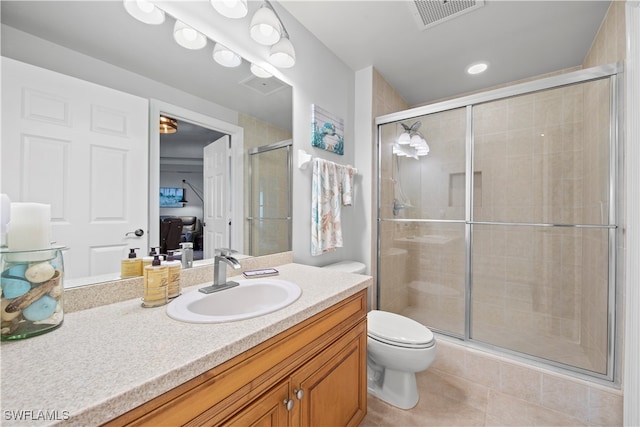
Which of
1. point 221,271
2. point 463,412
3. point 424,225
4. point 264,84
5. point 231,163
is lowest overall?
point 463,412

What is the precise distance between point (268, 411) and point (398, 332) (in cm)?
101

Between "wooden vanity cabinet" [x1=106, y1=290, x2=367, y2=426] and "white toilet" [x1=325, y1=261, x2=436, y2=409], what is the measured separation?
27 centimetres

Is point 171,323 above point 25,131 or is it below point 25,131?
below

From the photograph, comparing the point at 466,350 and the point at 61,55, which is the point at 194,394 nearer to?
the point at 61,55

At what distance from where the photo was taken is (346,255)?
2.29 meters

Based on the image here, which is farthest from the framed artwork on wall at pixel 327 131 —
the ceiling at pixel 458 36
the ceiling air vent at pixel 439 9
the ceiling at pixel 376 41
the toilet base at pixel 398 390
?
the toilet base at pixel 398 390

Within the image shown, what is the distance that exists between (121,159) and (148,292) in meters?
0.49

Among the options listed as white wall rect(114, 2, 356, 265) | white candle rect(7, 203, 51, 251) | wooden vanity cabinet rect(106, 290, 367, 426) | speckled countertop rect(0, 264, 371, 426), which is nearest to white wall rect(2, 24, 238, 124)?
white wall rect(114, 2, 356, 265)

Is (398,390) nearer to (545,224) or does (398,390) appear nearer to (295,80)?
(545,224)

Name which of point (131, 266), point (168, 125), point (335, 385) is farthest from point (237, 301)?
point (168, 125)

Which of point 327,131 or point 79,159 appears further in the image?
point 327,131

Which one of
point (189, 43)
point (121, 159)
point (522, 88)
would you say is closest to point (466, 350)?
point (522, 88)

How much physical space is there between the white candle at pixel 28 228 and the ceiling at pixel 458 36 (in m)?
1.67

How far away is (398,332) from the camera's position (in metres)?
1.53
